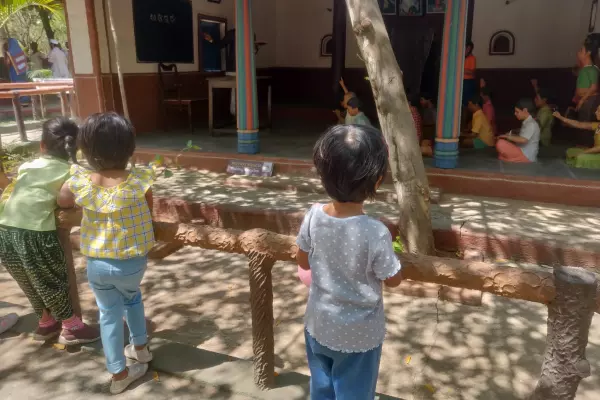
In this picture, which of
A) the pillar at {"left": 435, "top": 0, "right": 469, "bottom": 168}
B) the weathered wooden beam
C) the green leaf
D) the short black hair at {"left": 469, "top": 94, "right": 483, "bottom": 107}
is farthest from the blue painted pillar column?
the weathered wooden beam

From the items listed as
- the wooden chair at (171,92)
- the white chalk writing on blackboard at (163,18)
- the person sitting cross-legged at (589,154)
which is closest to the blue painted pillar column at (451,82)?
the person sitting cross-legged at (589,154)

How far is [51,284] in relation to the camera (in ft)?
8.90

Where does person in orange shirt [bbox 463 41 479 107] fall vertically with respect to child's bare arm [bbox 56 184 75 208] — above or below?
above

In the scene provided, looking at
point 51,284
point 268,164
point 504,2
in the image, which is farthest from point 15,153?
point 504,2

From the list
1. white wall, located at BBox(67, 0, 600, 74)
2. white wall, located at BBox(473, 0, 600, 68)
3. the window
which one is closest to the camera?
white wall, located at BBox(67, 0, 600, 74)

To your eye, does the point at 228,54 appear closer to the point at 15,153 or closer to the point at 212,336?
the point at 15,153

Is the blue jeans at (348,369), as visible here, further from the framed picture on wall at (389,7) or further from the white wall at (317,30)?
the framed picture on wall at (389,7)

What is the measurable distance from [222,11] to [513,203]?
22.5 feet

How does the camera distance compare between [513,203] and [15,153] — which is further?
[15,153]

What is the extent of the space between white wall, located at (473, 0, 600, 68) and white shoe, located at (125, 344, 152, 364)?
8.47 metres

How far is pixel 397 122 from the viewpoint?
3707mm

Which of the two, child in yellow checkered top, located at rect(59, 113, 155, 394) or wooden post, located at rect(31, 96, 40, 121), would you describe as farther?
wooden post, located at rect(31, 96, 40, 121)

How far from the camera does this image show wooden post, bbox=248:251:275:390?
2352mm

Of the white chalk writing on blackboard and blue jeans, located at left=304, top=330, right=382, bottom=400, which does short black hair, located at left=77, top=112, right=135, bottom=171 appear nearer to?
blue jeans, located at left=304, top=330, right=382, bottom=400
